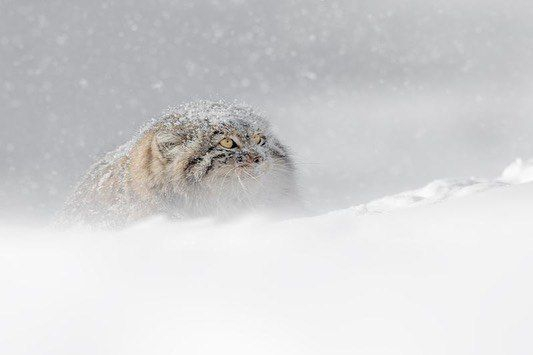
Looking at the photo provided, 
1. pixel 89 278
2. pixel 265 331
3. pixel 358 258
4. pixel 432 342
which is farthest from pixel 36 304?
pixel 432 342

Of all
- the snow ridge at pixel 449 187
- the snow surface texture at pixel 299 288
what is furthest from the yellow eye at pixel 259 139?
the snow surface texture at pixel 299 288

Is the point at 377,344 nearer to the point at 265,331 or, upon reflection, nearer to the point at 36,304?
the point at 265,331

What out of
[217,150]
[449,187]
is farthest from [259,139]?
[449,187]

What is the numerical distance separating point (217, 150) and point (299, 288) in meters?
4.02

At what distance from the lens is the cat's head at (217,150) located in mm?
7773

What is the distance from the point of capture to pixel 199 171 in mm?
7793

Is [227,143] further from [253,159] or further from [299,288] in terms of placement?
[299,288]

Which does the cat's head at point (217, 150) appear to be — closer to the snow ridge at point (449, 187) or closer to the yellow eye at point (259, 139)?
the yellow eye at point (259, 139)

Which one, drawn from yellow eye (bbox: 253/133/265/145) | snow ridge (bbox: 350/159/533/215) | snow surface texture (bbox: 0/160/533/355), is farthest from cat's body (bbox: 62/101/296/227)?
snow surface texture (bbox: 0/160/533/355)

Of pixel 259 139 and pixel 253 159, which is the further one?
pixel 259 139

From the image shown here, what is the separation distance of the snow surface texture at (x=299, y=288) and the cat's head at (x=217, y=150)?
9.08 feet

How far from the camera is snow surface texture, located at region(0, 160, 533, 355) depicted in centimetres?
344

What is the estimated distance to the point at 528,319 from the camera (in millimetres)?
3281

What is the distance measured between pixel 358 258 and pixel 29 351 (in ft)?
6.39
